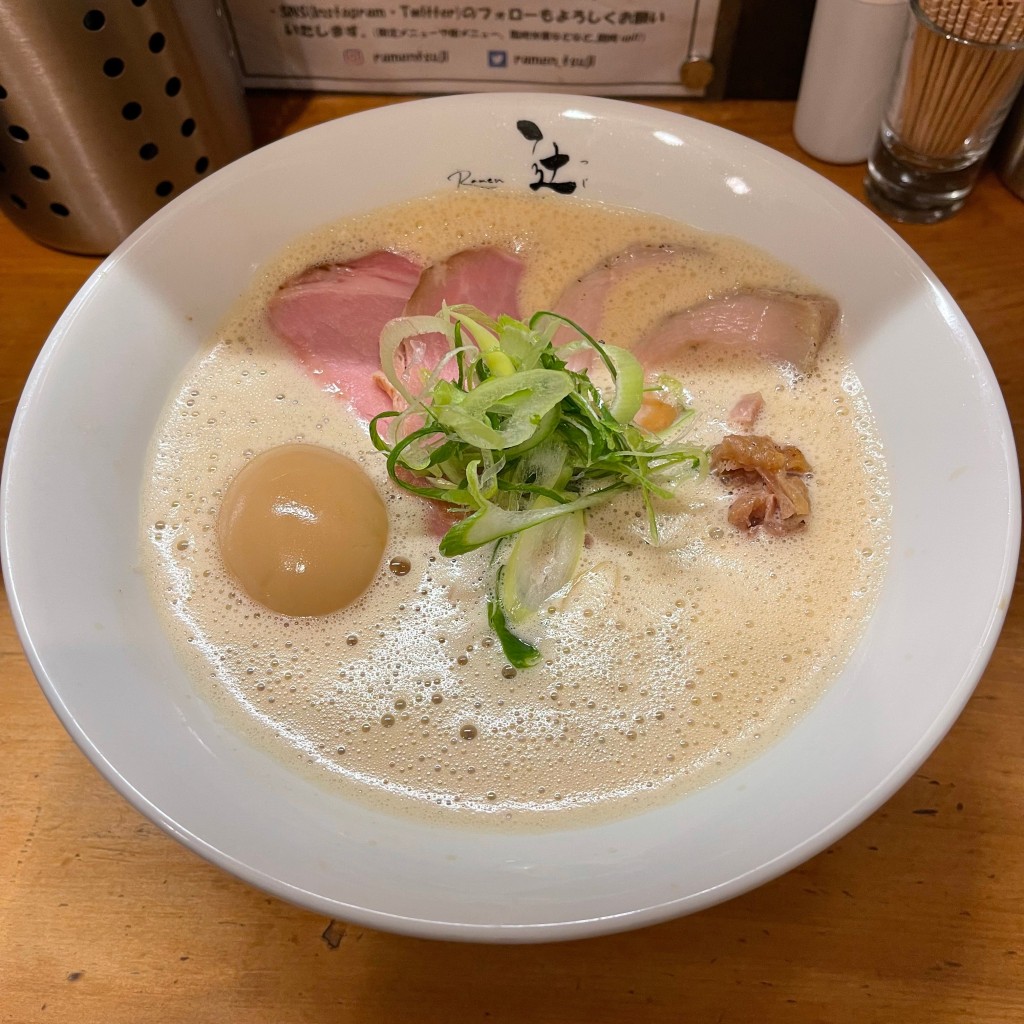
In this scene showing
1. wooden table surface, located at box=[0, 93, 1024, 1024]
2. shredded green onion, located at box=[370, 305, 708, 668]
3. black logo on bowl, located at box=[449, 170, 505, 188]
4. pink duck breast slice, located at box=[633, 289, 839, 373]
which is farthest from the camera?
black logo on bowl, located at box=[449, 170, 505, 188]

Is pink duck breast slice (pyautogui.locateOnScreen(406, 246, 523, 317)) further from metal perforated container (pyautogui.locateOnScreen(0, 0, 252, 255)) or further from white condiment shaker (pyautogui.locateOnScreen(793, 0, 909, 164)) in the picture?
white condiment shaker (pyautogui.locateOnScreen(793, 0, 909, 164))

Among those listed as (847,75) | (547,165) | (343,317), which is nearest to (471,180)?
(547,165)

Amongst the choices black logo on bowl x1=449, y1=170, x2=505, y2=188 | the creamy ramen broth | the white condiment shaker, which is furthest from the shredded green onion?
the white condiment shaker

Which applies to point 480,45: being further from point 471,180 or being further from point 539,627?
point 539,627

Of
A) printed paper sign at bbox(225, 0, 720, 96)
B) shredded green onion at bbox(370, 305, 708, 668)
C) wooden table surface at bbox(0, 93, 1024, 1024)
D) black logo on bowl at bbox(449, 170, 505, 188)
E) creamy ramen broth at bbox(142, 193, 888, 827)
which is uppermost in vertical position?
printed paper sign at bbox(225, 0, 720, 96)

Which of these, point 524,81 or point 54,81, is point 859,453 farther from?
point 54,81

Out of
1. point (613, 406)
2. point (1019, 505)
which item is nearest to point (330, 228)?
point (613, 406)
